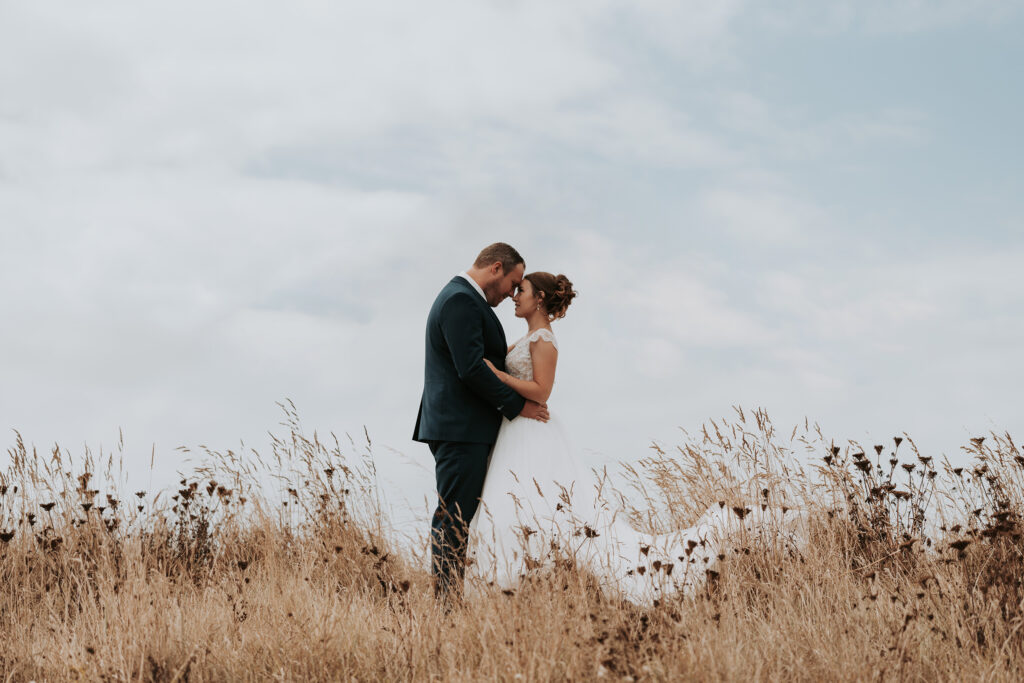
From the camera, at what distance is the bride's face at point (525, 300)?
5.74m

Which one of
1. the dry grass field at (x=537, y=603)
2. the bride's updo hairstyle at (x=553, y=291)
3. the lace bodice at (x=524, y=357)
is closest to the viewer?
the dry grass field at (x=537, y=603)

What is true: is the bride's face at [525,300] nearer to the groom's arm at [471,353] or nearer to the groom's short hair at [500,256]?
the groom's short hair at [500,256]

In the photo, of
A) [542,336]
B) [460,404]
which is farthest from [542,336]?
[460,404]

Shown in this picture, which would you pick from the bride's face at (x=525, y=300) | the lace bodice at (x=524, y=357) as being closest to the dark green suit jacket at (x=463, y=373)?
the lace bodice at (x=524, y=357)

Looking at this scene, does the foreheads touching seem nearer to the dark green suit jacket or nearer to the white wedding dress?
the dark green suit jacket

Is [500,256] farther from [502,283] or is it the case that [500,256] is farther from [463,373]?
[463,373]

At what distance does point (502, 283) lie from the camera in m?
5.76

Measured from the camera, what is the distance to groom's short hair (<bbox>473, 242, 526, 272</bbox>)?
5762 mm

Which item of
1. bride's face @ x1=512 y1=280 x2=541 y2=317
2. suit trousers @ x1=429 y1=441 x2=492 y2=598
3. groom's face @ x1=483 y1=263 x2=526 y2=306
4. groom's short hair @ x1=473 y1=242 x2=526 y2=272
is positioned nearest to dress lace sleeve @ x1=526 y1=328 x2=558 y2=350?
bride's face @ x1=512 y1=280 x2=541 y2=317

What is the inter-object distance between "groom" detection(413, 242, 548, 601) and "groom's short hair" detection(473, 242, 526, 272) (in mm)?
34

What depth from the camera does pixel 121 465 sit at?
6684mm

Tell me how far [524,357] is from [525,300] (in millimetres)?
441

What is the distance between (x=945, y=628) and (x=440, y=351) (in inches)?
132

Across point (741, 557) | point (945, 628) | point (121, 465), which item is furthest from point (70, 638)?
point (945, 628)
